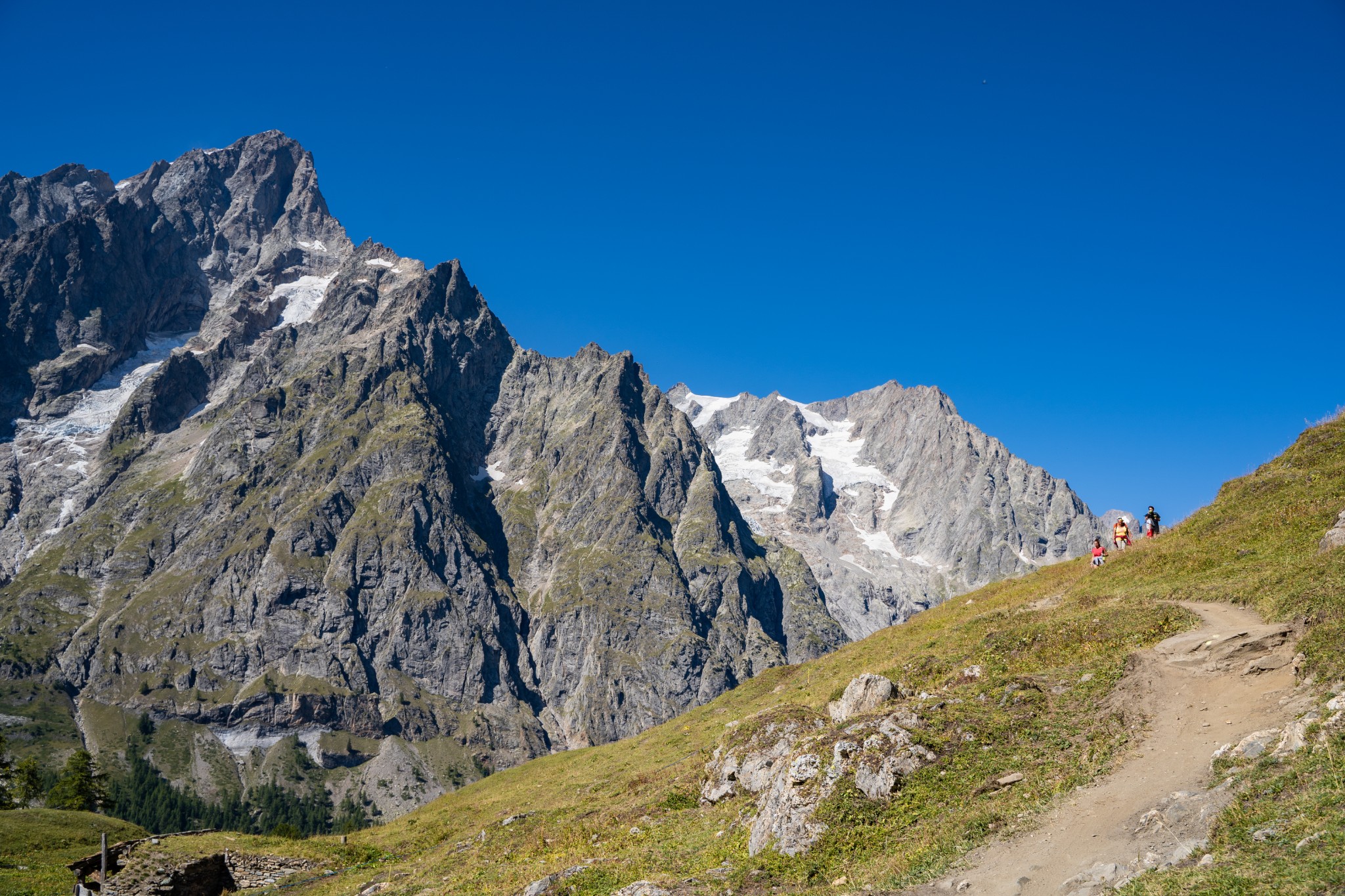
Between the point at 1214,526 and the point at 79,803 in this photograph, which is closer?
A: the point at 1214,526

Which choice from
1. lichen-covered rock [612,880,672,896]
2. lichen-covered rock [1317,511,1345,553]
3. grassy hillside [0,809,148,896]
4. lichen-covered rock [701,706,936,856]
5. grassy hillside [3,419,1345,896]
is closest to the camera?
grassy hillside [3,419,1345,896]

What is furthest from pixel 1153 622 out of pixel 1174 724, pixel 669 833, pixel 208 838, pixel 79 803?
pixel 79 803

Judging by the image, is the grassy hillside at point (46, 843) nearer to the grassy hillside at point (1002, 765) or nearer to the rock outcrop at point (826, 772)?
the grassy hillside at point (1002, 765)

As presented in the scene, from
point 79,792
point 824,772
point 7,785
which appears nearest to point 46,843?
point 824,772

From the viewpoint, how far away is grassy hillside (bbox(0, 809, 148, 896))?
33031 millimetres

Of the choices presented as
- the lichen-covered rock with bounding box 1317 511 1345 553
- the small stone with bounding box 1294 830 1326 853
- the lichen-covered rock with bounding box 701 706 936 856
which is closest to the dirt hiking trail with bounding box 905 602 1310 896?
the small stone with bounding box 1294 830 1326 853

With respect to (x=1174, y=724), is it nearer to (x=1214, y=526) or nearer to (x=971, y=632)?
(x=971, y=632)

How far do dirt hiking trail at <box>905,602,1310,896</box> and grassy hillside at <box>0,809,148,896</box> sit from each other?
3568 cm

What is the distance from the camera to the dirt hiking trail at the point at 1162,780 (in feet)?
58.6

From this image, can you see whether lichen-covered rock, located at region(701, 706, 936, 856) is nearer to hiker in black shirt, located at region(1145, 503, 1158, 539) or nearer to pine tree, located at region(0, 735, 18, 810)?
hiker in black shirt, located at region(1145, 503, 1158, 539)

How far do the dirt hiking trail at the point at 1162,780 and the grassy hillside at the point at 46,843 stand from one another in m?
35.7

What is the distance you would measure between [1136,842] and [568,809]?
92.3 ft

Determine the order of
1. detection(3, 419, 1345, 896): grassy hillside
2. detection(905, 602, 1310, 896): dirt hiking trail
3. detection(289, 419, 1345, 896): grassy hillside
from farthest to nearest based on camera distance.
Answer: detection(289, 419, 1345, 896): grassy hillside → detection(905, 602, 1310, 896): dirt hiking trail → detection(3, 419, 1345, 896): grassy hillside

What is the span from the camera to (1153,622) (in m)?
29.0
